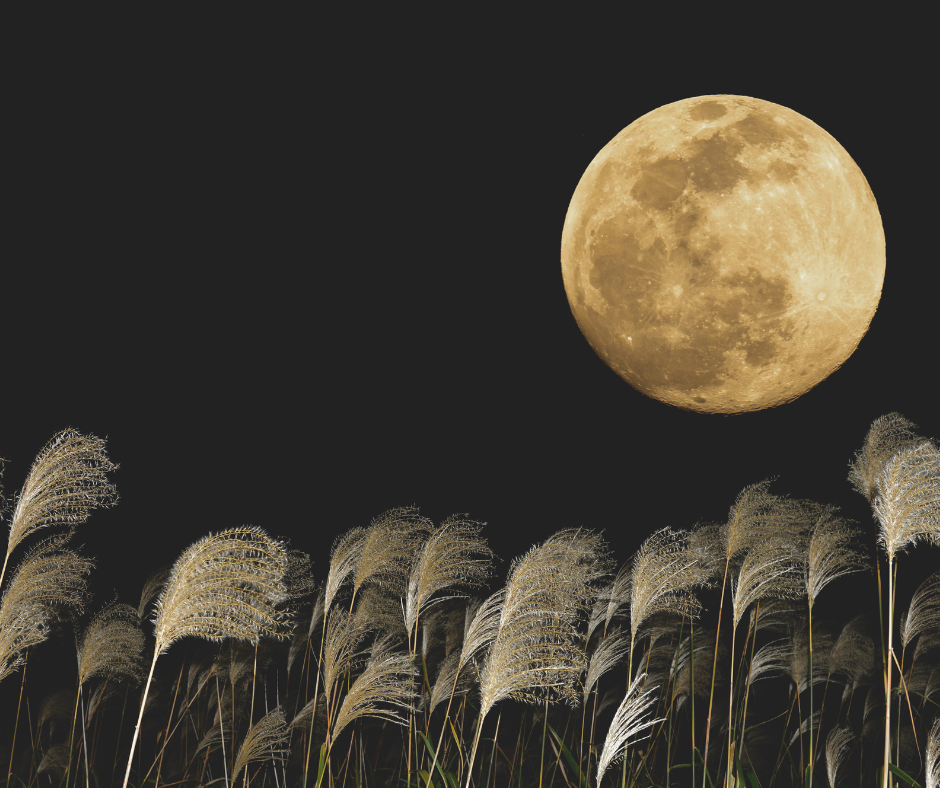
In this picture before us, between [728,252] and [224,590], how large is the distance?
2.54 meters

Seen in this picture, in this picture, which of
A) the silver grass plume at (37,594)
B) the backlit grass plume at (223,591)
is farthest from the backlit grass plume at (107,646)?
the backlit grass plume at (223,591)

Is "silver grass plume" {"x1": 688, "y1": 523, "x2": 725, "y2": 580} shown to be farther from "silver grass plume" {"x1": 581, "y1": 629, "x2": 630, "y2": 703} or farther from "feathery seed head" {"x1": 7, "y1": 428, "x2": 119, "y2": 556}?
"feathery seed head" {"x1": 7, "y1": 428, "x2": 119, "y2": 556}

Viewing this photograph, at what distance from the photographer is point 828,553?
3.19 m

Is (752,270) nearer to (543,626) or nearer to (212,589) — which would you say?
(543,626)

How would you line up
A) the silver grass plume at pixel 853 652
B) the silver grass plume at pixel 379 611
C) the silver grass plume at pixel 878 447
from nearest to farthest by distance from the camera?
1. the silver grass plume at pixel 878 447
2. the silver grass plume at pixel 379 611
3. the silver grass plume at pixel 853 652

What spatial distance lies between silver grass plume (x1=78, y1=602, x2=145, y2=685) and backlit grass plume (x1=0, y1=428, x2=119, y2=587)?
1.00 meters

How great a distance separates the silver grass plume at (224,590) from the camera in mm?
1974

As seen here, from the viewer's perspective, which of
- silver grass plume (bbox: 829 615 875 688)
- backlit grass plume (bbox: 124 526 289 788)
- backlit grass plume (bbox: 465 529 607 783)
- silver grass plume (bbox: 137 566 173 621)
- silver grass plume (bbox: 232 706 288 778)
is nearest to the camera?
backlit grass plume (bbox: 124 526 289 788)

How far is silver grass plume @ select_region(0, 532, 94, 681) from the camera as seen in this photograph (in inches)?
102

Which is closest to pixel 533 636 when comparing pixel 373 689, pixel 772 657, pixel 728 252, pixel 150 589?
pixel 373 689

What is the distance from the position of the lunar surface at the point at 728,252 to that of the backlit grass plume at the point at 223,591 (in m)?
2.22

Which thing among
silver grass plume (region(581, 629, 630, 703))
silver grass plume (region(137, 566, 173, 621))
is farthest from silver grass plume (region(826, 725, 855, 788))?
silver grass plume (region(137, 566, 173, 621))

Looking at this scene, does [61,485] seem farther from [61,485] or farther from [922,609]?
[922,609]

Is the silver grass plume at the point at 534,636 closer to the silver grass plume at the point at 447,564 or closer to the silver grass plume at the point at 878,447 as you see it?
the silver grass plume at the point at 447,564
